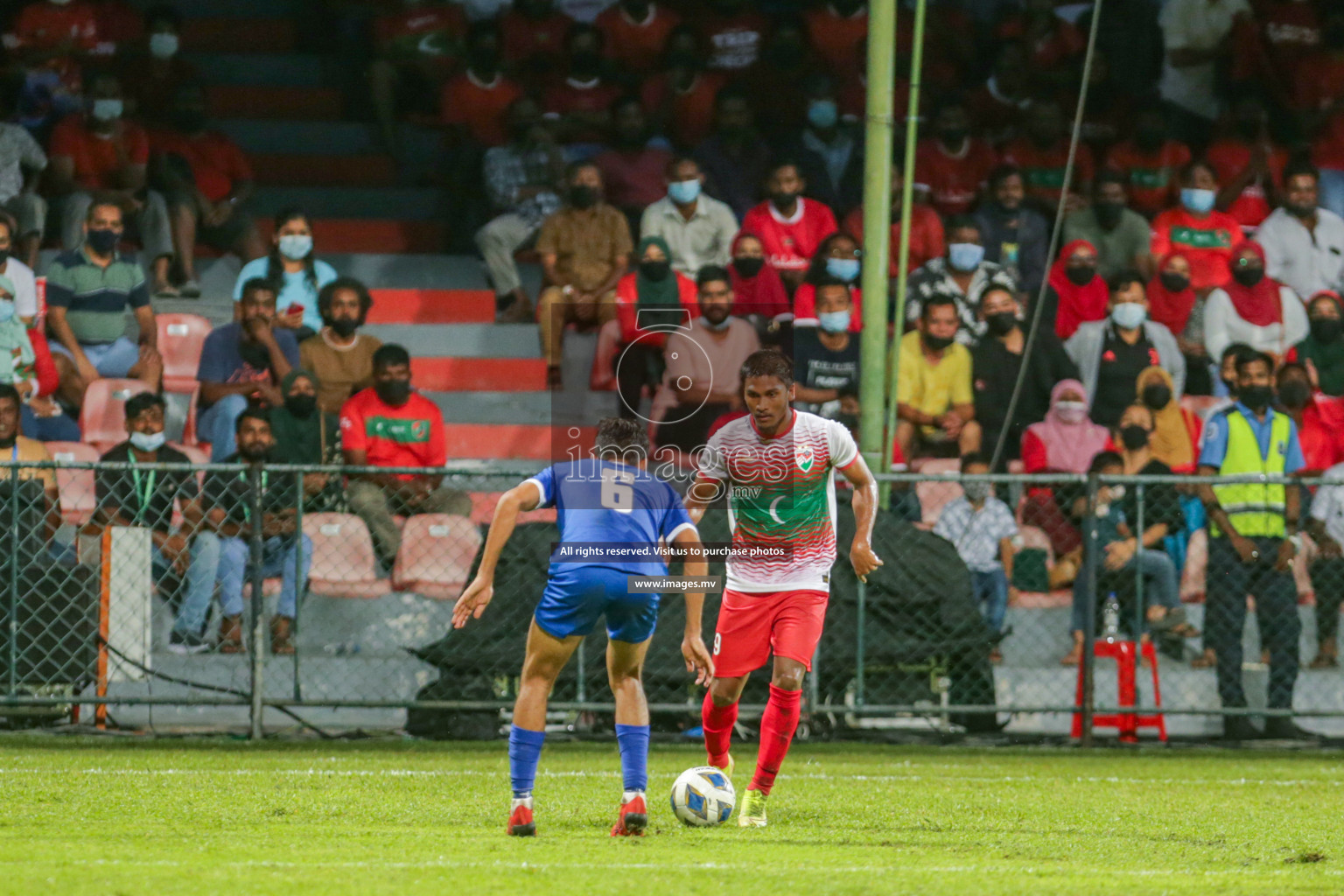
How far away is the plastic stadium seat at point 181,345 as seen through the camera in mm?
14898

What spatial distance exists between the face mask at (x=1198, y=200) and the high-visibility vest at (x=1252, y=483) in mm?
3913

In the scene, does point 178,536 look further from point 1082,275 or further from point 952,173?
point 952,173

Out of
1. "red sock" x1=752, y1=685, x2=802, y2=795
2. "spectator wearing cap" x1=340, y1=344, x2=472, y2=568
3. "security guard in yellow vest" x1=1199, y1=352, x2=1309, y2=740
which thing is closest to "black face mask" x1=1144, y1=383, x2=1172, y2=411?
"security guard in yellow vest" x1=1199, y1=352, x2=1309, y2=740

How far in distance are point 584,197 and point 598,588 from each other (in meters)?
9.06

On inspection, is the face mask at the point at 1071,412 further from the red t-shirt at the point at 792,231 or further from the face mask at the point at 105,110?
the face mask at the point at 105,110

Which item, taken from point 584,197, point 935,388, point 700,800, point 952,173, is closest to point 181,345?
point 584,197

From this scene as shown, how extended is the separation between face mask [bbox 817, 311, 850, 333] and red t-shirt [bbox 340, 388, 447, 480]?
3.21 metres

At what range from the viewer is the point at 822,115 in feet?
54.4

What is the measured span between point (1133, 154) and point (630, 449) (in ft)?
38.7

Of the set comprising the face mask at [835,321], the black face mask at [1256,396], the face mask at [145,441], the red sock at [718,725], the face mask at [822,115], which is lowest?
the red sock at [718,725]

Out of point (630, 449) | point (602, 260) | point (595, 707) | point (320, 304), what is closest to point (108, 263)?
point (320, 304)

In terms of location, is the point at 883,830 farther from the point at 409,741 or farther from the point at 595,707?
the point at 409,741

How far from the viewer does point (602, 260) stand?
1551 centimetres

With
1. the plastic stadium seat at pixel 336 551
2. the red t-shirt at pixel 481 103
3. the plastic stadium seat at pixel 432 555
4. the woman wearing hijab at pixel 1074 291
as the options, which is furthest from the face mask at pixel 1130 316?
the plastic stadium seat at pixel 336 551
